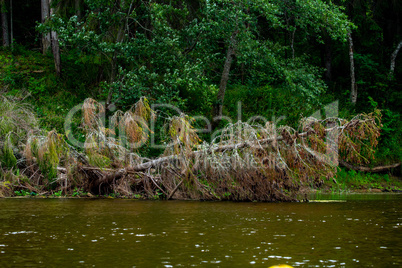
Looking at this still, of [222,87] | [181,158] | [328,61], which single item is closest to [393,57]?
[328,61]

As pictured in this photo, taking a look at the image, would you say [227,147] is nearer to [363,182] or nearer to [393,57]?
[363,182]

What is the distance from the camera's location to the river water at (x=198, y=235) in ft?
22.3

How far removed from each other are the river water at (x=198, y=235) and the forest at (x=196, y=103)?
1.28 m

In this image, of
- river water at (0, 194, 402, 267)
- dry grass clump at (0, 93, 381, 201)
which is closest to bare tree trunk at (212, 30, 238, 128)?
dry grass clump at (0, 93, 381, 201)

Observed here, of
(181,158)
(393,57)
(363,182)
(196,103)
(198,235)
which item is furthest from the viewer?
(393,57)

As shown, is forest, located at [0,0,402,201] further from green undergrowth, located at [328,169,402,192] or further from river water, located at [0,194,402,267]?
river water, located at [0,194,402,267]

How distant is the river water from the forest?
4.20ft

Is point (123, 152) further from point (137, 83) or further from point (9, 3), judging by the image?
point (9, 3)

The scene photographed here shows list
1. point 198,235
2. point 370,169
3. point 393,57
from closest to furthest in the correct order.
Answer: point 198,235 < point 370,169 < point 393,57

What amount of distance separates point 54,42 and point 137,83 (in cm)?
712

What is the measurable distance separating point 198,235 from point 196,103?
39.9 ft

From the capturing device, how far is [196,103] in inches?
806

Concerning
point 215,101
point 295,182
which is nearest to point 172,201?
point 295,182

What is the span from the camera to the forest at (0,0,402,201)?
13812mm
